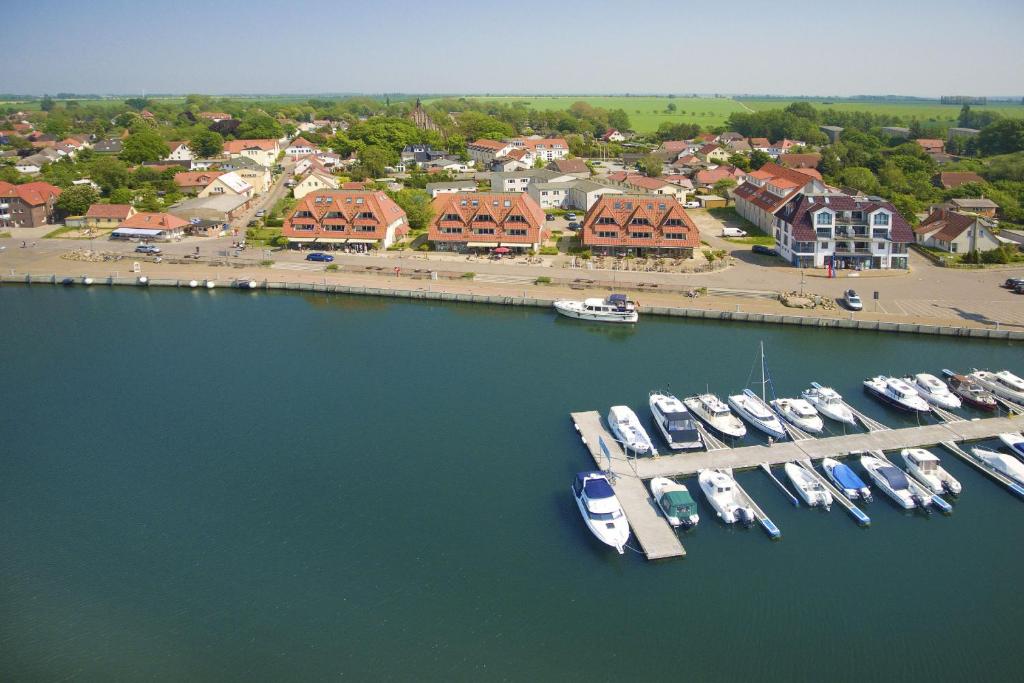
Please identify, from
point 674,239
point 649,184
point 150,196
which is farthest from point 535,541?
point 150,196

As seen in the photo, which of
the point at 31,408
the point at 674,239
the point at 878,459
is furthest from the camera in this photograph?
the point at 674,239

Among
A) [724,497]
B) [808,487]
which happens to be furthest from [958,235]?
[724,497]

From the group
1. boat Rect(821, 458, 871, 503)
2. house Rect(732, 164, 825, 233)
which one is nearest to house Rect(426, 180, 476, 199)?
house Rect(732, 164, 825, 233)

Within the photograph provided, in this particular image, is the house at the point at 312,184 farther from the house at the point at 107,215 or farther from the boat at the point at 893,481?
the boat at the point at 893,481

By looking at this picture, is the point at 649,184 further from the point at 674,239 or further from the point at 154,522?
the point at 154,522

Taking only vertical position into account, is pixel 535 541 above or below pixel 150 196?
below

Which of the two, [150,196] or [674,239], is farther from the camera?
[150,196]

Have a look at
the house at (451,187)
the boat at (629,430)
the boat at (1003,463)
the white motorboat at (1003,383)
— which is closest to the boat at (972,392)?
the white motorboat at (1003,383)
